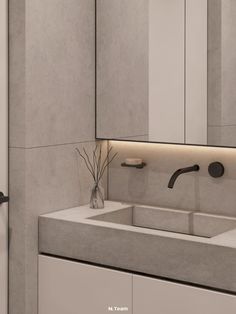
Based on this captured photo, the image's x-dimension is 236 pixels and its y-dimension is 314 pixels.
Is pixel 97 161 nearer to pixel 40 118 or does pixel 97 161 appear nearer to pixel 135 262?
pixel 40 118

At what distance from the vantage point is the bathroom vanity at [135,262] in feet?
6.21

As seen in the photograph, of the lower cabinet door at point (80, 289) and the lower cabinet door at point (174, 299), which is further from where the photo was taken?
the lower cabinet door at point (80, 289)

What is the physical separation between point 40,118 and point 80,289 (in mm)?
653

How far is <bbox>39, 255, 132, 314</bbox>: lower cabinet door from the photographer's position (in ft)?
6.88

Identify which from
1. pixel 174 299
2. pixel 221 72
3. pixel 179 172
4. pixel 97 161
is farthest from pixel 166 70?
pixel 174 299

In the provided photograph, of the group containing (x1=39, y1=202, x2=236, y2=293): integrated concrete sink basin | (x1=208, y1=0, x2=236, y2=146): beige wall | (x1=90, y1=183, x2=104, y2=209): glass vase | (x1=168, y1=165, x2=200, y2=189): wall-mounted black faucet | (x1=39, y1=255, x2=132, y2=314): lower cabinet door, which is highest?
(x1=208, y1=0, x2=236, y2=146): beige wall

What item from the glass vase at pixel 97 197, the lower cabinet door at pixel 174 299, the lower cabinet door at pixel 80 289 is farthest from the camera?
the glass vase at pixel 97 197

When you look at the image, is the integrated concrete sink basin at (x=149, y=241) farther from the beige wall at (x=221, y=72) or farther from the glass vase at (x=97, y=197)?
the beige wall at (x=221, y=72)

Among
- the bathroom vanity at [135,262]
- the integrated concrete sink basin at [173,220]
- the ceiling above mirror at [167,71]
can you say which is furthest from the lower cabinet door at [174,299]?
the ceiling above mirror at [167,71]

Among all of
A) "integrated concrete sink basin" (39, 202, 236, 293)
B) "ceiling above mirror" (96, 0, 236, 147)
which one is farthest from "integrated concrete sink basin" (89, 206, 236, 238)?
"ceiling above mirror" (96, 0, 236, 147)

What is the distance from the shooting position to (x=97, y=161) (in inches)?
101

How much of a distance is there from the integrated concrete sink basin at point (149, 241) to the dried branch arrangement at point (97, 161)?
143 millimetres

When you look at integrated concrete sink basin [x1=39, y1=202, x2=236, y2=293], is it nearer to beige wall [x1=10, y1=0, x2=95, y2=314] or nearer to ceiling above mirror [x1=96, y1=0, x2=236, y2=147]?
beige wall [x1=10, y1=0, x2=95, y2=314]

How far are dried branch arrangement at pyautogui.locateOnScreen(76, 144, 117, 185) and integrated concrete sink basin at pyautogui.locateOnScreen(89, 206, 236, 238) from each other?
0.18 meters
